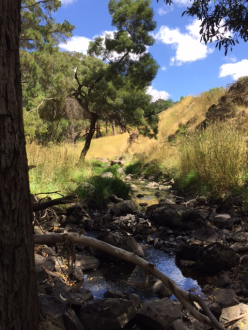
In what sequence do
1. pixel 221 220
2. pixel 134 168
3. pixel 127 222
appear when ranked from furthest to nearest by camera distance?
1. pixel 134 168
2. pixel 127 222
3. pixel 221 220

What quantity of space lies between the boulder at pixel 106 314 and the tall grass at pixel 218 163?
5.27m

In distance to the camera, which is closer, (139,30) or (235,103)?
(139,30)

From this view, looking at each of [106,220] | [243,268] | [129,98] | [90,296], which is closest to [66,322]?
[90,296]

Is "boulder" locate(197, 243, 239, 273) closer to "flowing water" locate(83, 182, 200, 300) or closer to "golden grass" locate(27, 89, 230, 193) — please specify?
"flowing water" locate(83, 182, 200, 300)

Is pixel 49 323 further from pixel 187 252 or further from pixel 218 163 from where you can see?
pixel 218 163

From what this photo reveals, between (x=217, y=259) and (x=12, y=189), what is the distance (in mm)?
3102

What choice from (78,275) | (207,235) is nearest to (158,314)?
(78,275)

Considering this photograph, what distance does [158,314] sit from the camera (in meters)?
2.97

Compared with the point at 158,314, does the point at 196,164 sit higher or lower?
higher

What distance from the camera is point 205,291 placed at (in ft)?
12.2

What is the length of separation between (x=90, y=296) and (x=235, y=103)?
649 inches

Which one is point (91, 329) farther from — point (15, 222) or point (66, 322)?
point (15, 222)

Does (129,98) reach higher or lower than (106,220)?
higher

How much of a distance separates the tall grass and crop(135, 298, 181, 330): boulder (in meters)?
5.00
